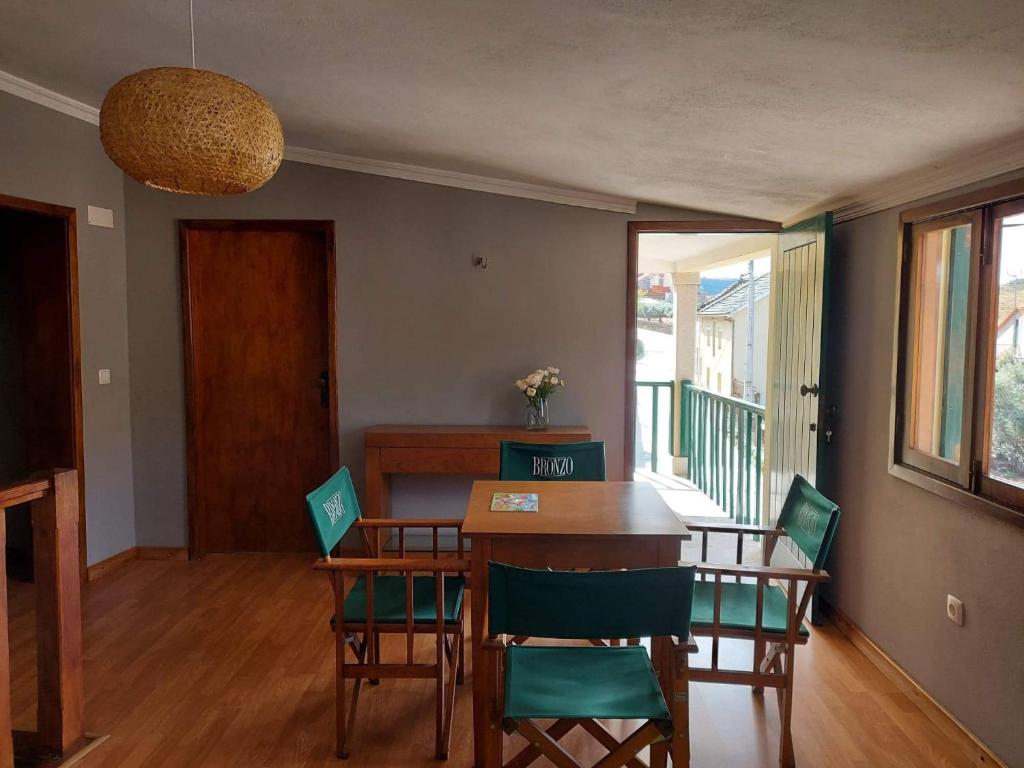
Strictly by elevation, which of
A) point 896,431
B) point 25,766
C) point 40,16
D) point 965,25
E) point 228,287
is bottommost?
point 25,766

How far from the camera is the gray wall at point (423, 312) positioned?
463 centimetres

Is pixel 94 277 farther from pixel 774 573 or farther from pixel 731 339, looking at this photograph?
pixel 731 339

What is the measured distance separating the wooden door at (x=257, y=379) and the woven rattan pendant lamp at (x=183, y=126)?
2.83m

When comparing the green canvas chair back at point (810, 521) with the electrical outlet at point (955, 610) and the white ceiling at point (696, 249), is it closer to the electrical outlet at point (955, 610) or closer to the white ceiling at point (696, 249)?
the electrical outlet at point (955, 610)

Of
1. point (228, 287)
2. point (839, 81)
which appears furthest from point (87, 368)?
point (839, 81)

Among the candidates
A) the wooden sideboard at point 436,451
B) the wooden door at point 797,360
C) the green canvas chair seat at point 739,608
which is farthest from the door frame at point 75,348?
the wooden door at point 797,360

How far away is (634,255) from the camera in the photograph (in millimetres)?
4668

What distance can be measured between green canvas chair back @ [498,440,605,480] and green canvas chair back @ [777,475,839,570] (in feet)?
2.92

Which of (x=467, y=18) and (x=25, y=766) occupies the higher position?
(x=467, y=18)

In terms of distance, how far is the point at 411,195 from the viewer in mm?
4645

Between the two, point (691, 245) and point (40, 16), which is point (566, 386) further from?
point (40, 16)

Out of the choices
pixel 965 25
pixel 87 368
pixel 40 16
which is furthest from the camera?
pixel 87 368

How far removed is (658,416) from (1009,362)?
4.74 meters

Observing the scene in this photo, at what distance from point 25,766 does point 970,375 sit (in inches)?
139
